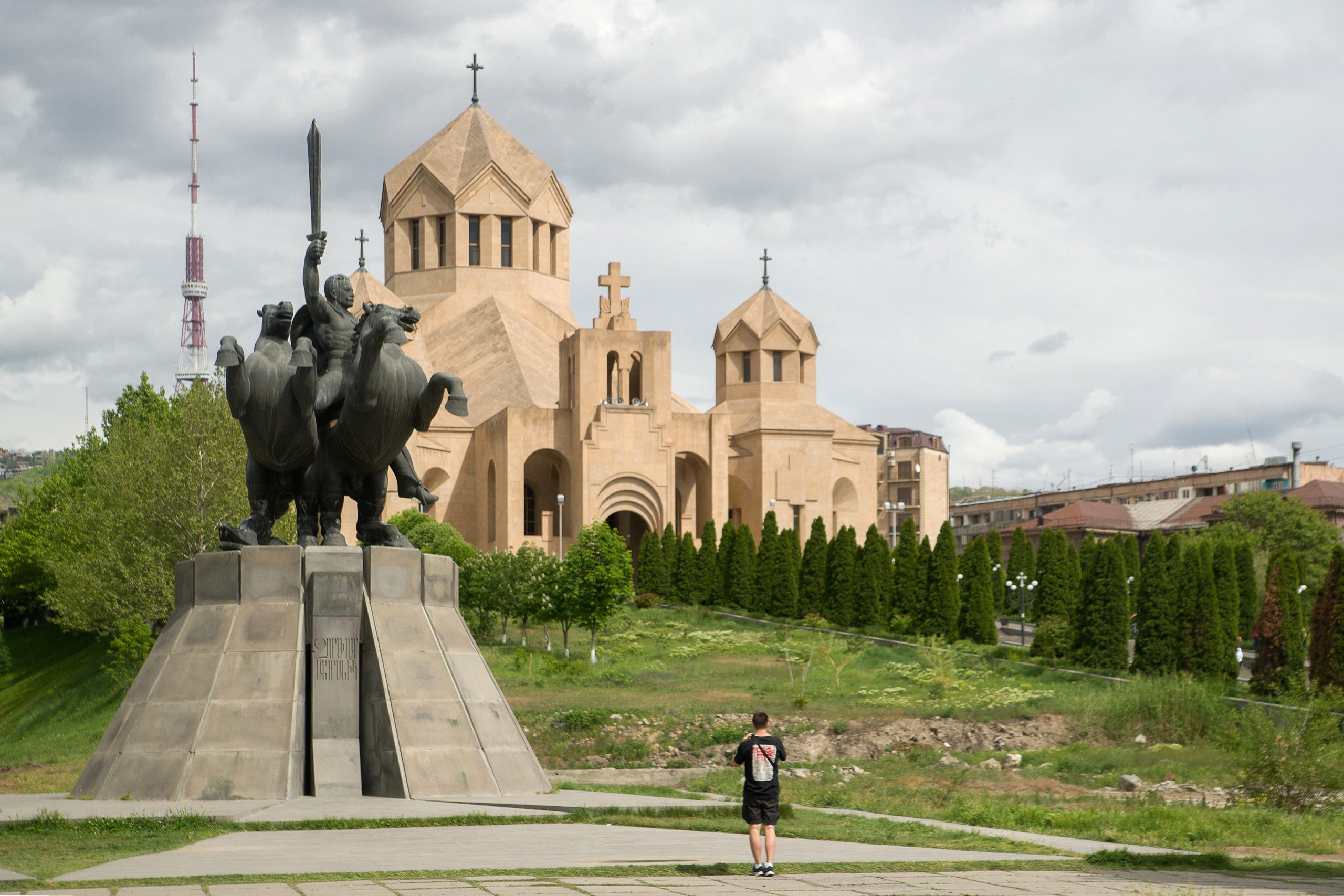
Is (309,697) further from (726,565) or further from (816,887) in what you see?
(726,565)

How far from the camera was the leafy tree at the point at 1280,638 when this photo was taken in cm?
2106

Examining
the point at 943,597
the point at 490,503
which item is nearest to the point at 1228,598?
the point at 943,597

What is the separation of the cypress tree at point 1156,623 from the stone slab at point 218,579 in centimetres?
1651

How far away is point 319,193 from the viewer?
11.4 metres

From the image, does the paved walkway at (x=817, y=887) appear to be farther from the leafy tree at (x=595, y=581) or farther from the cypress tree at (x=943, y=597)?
the cypress tree at (x=943, y=597)

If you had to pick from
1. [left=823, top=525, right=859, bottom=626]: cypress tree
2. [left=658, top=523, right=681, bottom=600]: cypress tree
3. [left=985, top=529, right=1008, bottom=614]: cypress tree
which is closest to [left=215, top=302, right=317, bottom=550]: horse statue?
[left=823, top=525, right=859, bottom=626]: cypress tree

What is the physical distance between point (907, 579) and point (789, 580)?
406 cm

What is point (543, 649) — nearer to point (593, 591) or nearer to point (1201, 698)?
point (593, 591)

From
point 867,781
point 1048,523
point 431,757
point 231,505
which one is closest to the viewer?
point 431,757

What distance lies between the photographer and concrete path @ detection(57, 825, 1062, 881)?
21.7 feet

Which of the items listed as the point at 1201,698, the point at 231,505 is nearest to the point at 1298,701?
the point at 1201,698

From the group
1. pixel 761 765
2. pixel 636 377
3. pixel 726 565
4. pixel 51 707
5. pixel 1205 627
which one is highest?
pixel 636 377

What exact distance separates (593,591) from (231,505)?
6452 mm

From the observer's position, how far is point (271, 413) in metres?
10.5
